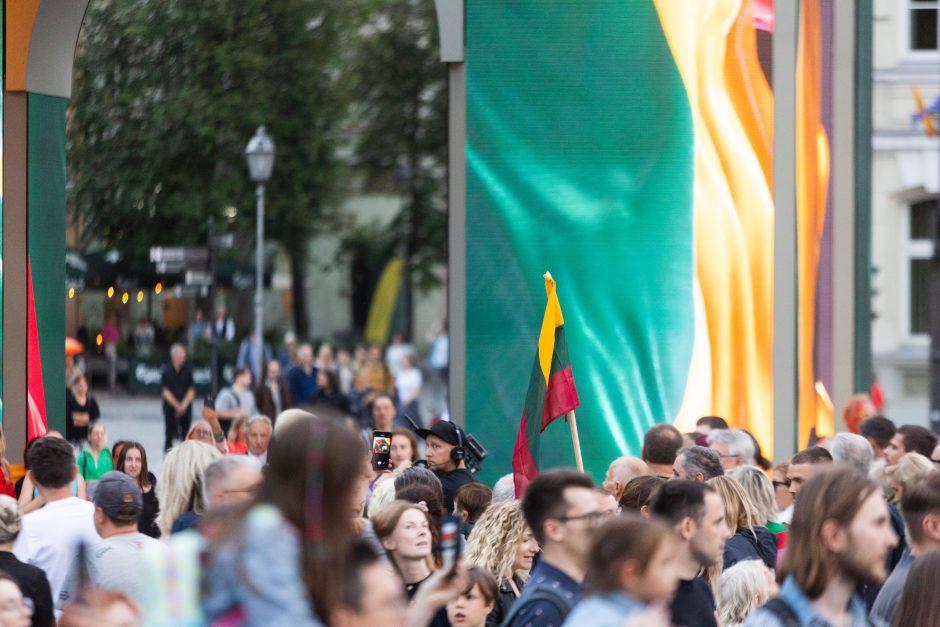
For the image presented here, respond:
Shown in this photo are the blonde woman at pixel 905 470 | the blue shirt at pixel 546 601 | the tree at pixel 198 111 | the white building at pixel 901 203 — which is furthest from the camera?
the tree at pixel 198 111

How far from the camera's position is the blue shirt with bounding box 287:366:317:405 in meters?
23.2

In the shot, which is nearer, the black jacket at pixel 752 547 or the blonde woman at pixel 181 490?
the blonde woman at pixel 181 490

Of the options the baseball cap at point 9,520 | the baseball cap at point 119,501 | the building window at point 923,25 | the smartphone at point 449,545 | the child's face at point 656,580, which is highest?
the building window at point 923,25

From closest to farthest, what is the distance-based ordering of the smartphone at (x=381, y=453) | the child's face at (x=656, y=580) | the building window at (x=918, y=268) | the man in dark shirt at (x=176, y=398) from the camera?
the child's face at (x=656, y=580) < the smartphone at (x=381, y=453) < the man in dark shirt at (x=176, y=398) < the building window at (x=918, y=268)

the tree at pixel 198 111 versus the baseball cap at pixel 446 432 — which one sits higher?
the tree at pixel 198 111

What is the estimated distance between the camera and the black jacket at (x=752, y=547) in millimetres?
7289

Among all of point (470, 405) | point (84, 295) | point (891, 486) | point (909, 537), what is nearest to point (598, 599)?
point (909, 537)

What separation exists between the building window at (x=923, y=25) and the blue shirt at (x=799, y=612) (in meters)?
27.7

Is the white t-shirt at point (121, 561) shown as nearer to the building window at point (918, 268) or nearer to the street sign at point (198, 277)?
the street sign at point (198, 277)

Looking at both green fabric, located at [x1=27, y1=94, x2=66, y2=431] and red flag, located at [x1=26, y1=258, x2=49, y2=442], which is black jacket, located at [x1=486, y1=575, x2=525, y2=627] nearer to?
red flag, located at [x1=26, y1=258, x2=49, y2=442]

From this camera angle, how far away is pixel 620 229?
12656mm

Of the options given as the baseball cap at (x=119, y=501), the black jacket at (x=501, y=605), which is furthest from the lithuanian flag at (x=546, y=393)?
the baseball cap at (x=119, y=501)

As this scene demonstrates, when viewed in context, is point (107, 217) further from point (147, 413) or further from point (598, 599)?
point (598, 599)

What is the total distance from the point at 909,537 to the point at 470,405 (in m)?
6.56
